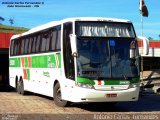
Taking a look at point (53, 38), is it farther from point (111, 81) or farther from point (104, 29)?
point (111, 81)

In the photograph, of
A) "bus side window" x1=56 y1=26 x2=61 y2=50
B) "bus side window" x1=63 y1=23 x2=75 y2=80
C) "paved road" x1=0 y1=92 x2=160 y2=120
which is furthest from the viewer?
"bus side window" x1=56 y1=26 x2=61 y2=50

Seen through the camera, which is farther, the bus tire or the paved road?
the bus tire

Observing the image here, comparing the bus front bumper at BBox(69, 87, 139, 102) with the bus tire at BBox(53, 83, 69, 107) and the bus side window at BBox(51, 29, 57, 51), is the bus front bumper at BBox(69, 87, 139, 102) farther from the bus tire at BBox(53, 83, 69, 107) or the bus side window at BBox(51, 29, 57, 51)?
the bus side window at BBox(51, 29, 57, 51)

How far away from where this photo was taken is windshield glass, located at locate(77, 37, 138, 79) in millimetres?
16141

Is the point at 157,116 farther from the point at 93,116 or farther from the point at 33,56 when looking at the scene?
the point at 33,56

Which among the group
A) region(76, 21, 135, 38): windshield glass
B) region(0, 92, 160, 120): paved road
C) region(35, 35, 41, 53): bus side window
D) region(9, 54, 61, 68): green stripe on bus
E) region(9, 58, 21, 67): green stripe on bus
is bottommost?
region(0, 92, 160, 120): paved road

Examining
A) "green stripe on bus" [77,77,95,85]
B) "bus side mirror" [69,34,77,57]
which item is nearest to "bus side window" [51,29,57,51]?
"bus side mirror" [69,34,77,57]

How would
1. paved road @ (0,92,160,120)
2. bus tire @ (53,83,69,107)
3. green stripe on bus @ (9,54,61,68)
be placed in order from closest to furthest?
paved road @ (0,92,160,120) → bus tire @ (53,83,69,107) → green stripe on bus @ (9,54,61,68)

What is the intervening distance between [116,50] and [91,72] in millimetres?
1251

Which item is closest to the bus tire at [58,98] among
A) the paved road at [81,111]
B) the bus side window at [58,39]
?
the paved road at [81,111]

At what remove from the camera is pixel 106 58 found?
16312mm

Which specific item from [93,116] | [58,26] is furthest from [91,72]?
[58,26]

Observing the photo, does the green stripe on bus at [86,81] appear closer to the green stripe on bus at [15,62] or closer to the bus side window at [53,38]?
the bus side window at [53,38]

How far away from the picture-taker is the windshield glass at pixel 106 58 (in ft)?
53.0
